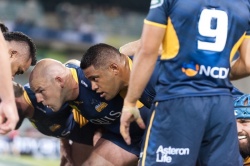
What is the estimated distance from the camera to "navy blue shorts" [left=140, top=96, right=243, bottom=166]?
3.90 meters

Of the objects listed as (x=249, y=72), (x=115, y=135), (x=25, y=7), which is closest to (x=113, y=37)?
(x=25, y=7)

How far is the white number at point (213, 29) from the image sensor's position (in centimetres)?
390

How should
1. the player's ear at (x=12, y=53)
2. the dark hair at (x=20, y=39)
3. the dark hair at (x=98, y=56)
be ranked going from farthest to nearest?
the dark hair at (x=20, y=39) → the player's ear at (x=12, y=53) → the dark hair at (x=98, y=56)

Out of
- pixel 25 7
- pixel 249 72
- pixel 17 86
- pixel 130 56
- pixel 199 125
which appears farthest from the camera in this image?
pixel 25 7

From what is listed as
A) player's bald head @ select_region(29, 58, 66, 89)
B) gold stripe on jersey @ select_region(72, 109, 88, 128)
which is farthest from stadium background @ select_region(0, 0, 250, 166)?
player's bald head @ select_region(29, 58, 66, 89)

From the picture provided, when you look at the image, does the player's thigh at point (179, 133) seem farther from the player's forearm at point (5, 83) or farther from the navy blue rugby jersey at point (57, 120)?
the navy blue rugby jersey at point (57, 120)

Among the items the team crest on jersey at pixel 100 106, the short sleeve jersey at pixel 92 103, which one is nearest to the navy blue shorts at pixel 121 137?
the short sleeve jersey at pixel 92 103

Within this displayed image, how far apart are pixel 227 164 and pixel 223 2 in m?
1.00

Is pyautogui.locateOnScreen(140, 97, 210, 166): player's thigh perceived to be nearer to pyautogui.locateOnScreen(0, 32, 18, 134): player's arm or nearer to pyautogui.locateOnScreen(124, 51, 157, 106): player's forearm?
pyautogui.locateOnScreen(124, 51, 157, 106): player's forearm

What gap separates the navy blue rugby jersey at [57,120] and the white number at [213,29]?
7.22 feet

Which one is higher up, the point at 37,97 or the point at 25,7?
the point at 37,97

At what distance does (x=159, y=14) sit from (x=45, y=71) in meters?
1.71

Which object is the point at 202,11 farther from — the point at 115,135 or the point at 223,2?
the point at 115,135

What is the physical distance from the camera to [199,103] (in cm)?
390
